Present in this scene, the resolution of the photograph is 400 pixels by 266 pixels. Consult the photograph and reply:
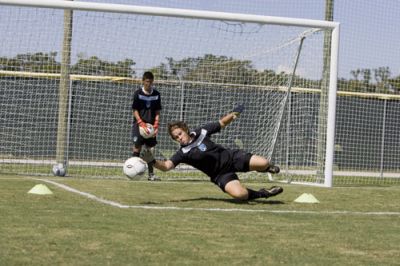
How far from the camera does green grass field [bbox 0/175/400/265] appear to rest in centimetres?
576

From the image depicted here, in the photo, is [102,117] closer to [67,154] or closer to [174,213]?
[67,154]

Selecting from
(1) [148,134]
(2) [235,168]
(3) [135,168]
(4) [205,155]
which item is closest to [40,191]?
(3) [135,168]

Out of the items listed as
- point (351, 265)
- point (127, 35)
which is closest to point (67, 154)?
point (127, 35)

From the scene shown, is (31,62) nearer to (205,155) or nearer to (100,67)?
(100,67)

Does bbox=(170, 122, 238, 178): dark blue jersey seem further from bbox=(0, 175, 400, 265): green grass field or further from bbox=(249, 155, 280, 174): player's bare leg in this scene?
bbox=(0, 175, 400, 265): green grass field

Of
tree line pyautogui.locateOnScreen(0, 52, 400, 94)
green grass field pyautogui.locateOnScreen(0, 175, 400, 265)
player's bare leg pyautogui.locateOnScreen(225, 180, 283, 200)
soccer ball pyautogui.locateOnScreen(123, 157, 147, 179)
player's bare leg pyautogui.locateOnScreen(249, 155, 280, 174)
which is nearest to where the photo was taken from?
green grass field pyautogui.locateOnScreen(0, 175, 400, 265)

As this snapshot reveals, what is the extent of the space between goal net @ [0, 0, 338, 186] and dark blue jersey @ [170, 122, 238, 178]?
4.46 metres

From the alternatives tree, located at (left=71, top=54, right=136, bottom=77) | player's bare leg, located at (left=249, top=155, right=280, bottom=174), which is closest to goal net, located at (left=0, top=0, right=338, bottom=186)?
tree, located at (left=71, top=54, right=136, bottom=77)

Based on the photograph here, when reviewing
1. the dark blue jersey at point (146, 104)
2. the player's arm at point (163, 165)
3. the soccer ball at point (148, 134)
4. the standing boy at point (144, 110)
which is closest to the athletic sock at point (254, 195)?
the player's arm at point (163, 165)

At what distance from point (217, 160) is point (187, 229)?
300cm

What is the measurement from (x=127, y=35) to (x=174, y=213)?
704 centimetres

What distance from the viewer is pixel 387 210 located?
9664 millimetres

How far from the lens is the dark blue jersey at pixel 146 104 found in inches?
544

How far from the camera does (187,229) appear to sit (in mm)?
7113
